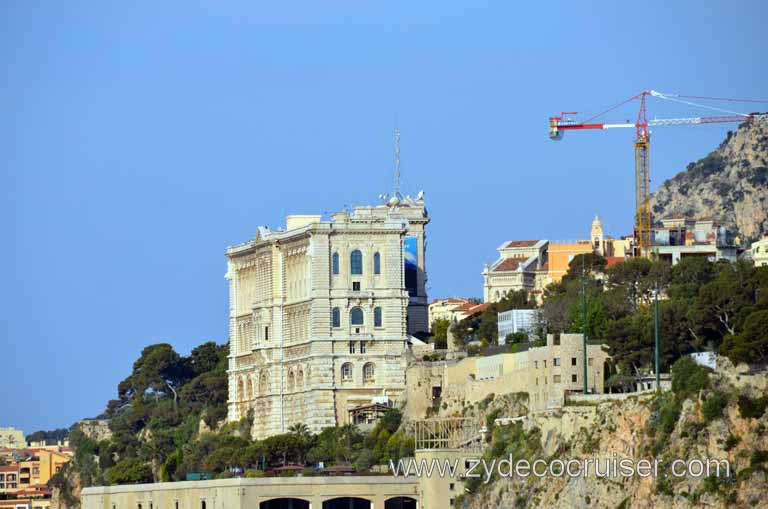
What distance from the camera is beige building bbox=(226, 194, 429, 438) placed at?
139000mm

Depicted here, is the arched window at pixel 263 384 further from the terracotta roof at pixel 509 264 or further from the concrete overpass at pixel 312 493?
the terracotta roof at pixel 509 264

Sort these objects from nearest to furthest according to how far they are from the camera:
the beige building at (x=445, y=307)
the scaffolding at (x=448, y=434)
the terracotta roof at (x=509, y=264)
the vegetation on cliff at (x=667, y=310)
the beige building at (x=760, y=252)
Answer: the vegetation on cliff at (x=667, y=310) < the scaffolding at (x=448, y=434) < the beige building at (x=760, y=252) < the terracotta roof at (x=509, y=264) < the beige building at (x=445, y=307)

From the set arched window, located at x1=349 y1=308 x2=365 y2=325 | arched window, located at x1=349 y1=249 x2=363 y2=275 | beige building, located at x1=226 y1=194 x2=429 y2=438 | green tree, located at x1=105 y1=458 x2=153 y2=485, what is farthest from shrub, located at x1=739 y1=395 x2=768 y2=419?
green tree, located at x1=105 y1=458 x2=153 y2=485

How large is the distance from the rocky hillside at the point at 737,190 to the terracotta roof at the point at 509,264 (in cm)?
2243

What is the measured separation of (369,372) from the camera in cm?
13962

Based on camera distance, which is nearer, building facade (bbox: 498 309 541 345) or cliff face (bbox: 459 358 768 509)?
cliff face (bbox: 459 358 768 509)

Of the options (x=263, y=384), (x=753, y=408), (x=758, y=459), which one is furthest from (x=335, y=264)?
(x=758, y=459)

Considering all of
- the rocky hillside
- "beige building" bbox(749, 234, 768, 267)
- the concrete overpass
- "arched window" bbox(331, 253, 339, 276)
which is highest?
the rocky hillside

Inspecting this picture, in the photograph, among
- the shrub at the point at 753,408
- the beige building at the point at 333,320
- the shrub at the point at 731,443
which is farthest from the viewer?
the beige building at the point at 333,320

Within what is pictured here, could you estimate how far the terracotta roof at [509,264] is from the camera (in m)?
164

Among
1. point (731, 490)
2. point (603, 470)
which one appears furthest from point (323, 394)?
point (731, 490)

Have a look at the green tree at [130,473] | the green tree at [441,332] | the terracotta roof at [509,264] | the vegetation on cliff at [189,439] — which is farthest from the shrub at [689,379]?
the terracotta roof at [509,264]

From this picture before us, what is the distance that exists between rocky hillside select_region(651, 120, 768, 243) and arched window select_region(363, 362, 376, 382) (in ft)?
161

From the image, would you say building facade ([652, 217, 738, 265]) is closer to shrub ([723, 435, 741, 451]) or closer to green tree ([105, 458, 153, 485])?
green tree ([105, 458, 153, 485])
